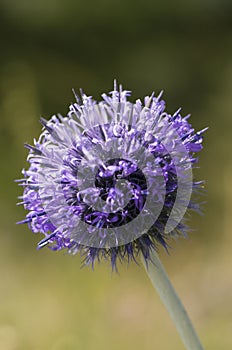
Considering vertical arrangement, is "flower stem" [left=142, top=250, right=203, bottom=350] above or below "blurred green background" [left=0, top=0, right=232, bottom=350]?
below

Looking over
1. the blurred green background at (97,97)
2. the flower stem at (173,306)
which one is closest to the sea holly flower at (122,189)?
the flower stem at (173,306)

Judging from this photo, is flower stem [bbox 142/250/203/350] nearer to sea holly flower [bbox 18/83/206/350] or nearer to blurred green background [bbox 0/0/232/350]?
sea holly flower [bbox 18/83/206/350]

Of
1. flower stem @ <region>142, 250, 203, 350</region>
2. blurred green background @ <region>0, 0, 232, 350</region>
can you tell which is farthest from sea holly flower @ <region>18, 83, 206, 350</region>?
blurred green background @ <region>0, 0, 232, 350</region>

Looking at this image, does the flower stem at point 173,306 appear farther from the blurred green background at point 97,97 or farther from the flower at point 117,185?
the blurred green background at point 97,97

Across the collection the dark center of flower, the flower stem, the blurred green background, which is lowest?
the flower stem

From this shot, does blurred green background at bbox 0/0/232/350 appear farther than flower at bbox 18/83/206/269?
Yes

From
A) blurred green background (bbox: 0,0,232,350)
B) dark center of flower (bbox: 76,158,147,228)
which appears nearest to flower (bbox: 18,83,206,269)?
dark center of flower (bbox: 76,158,147,228)

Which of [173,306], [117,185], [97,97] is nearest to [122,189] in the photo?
[117,185]
